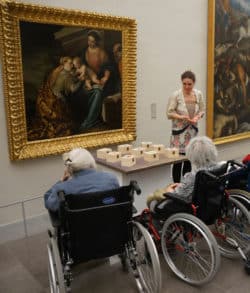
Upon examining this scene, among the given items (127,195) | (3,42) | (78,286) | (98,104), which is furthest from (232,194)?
(3,42)

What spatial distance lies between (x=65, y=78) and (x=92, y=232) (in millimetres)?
1789

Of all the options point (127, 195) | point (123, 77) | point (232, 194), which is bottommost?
point (232, 194)

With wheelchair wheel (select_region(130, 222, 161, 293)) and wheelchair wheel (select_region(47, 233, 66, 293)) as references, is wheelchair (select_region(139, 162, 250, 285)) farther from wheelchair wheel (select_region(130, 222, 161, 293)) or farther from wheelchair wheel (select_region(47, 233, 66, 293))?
wheelchair wheel (select_region(47, 233, 66, 293))

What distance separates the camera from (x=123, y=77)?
362 centimetres

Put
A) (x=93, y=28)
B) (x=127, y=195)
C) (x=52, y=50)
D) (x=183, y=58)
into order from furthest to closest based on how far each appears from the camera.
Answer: (x=183, y=58), (x=93, y=28), (x=52, y=50), (x=127, y=195)

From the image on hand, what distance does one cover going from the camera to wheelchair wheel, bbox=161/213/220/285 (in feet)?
6.75

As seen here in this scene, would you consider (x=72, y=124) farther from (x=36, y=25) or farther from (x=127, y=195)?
(x=127, y=195)

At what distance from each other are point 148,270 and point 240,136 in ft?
11.2

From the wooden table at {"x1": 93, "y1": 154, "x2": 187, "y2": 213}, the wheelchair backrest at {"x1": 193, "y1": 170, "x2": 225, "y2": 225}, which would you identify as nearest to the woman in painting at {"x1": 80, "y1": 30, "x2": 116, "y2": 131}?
the wooden table at {"x1": 93, "y1": 154, "x2": 187, "y2": 213}

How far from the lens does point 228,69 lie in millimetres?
4699

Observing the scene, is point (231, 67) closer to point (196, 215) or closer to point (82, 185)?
point (196, 215)

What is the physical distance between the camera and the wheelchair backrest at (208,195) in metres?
2.13

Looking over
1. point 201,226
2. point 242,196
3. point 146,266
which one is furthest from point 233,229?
point 146,266

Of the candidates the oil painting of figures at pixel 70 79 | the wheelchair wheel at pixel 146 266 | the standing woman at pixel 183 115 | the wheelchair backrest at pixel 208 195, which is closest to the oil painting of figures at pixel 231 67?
the standing woman at pixel 183 115
